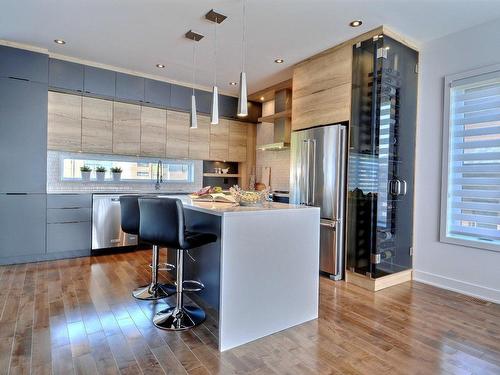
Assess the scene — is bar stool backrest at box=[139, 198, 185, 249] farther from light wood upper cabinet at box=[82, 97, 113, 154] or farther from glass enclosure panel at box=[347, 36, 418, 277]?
light wood upper cabinet at box=[82, 97, 113, 154]

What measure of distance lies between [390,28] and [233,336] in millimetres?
3484

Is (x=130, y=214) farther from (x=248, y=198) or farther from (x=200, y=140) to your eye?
(x=200, y=140)

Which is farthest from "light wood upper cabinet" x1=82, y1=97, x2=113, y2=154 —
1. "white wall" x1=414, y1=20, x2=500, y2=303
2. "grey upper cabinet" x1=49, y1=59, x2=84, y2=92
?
"white wall" x1=414, y1=20, x2=500, y2=303

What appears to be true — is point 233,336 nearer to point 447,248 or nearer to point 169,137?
point 447,248

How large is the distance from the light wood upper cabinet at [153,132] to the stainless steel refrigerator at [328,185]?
2598 millimetres

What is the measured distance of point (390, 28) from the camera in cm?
325

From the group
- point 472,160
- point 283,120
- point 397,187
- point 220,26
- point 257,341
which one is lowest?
point 257,341

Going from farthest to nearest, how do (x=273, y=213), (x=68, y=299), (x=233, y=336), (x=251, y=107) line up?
1. (x=251, y=107)
2. (x=68, y=299)
3. (x=273, y=213)
4. (x=233, y=336)

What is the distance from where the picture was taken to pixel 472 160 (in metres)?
3.17

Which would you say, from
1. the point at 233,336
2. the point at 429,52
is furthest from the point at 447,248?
the point at 233,336

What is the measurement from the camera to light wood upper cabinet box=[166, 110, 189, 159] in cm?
525

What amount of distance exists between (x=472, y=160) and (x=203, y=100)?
170 inches

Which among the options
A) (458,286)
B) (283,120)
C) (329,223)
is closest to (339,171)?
(329,223)

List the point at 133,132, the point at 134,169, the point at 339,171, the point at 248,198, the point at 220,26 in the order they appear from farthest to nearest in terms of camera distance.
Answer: the point at 134,169
the point at 133,132
the point at 339,171
the point at 220,26
the point at 248,198
